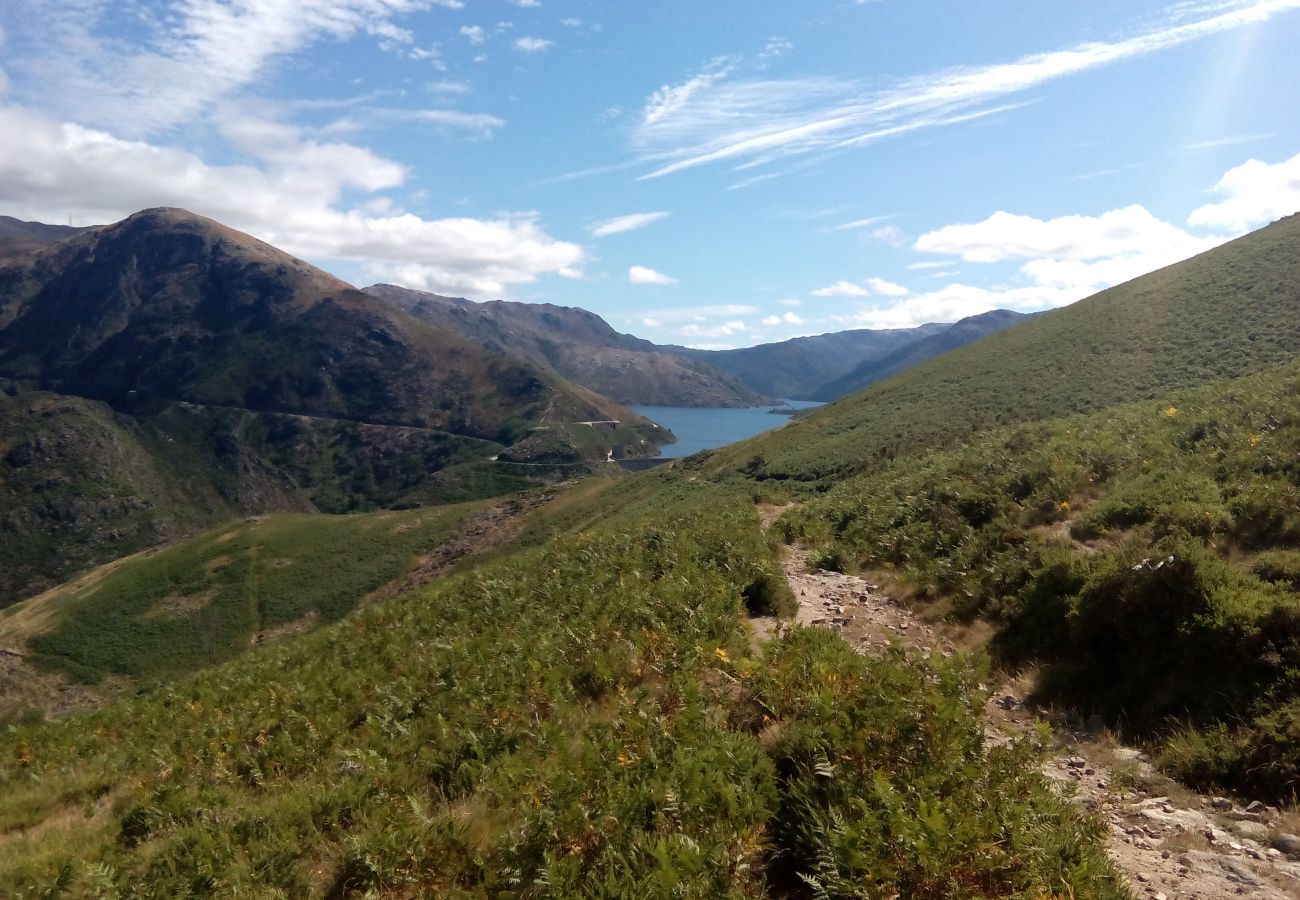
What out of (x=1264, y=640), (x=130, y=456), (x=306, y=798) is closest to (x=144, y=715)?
(x=306, y=798)

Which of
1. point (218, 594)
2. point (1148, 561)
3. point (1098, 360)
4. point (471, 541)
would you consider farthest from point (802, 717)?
point (218, 594)

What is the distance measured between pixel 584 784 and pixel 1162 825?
523cm

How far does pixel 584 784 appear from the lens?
5895 mm

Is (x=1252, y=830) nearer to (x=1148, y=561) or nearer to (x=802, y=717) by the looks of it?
(x=802, y=717)

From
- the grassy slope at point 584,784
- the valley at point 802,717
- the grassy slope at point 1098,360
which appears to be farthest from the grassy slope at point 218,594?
the grassy slope at point 584,784

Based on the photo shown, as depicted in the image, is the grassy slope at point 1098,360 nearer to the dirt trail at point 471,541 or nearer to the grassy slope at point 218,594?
the dirt trail at point 471,541

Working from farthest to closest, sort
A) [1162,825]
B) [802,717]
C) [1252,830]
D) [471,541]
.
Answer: [471,541] → [802,717] → [1162,825] → [1252,830]

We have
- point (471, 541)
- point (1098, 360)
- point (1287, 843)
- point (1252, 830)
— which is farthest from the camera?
point (471, 541)

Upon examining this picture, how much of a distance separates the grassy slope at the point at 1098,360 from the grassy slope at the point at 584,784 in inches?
1257

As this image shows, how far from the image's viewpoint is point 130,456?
19488 cm

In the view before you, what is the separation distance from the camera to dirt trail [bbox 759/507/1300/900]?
205 inches

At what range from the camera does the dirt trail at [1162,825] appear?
5203 mm

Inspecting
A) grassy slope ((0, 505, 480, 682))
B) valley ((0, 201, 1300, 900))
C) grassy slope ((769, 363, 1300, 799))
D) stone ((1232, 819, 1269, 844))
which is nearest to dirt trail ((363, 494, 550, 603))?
grassy slope ((0, 505, 480, 682))

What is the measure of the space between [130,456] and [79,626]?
151 metres
